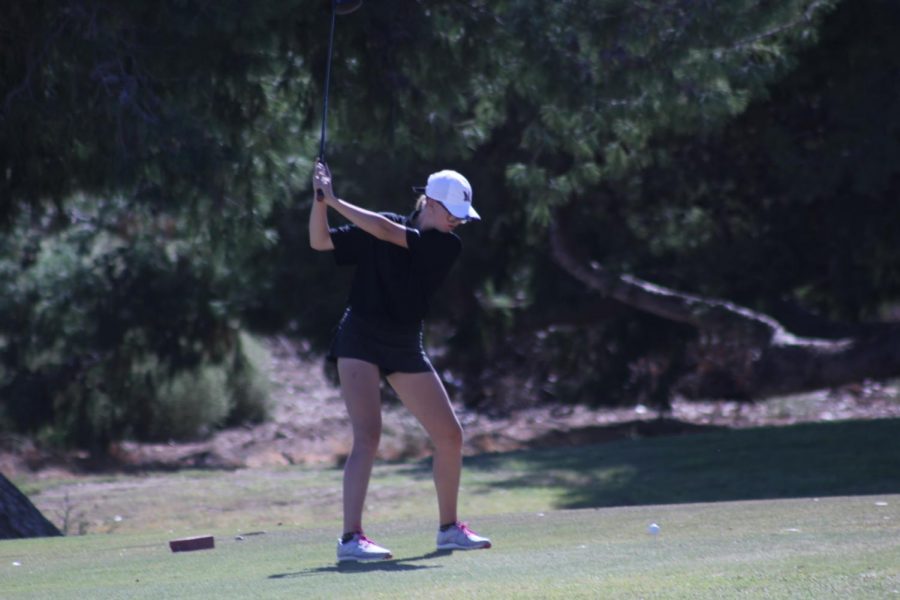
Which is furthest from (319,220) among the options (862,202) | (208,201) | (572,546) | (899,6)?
(862,202)

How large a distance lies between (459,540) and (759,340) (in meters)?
10.2

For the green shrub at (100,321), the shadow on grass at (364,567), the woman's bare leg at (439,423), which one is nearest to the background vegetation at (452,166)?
the green shrub at (100,321)

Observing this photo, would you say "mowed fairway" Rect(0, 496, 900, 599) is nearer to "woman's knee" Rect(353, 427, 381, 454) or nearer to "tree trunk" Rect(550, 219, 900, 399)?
"woman's knee" Rect(353, 427, 381, 454)

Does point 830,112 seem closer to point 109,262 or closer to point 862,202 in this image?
point 862,202

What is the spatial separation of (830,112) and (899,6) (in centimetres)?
158

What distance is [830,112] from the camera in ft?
49.9

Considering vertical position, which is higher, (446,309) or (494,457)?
(446,309)

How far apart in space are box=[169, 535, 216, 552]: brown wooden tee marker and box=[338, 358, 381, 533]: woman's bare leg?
48.0 inches

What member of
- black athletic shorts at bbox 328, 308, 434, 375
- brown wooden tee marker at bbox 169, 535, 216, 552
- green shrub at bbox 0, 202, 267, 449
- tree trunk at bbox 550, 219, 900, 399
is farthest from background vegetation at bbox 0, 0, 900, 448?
black athletic shorts at bbox 328, 308, 434, 375

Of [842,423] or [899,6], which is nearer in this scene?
[899,6]

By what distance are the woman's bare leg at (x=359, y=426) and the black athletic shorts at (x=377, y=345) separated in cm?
4

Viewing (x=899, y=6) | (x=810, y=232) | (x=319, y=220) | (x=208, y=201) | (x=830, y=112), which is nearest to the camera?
(x=319, y=220)

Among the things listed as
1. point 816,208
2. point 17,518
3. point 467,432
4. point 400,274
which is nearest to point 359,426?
point 400,274

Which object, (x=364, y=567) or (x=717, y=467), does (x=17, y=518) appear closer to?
(x=364, y=567)
